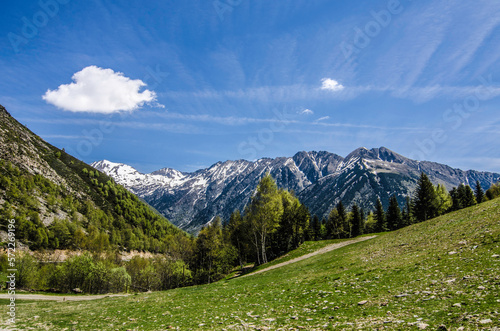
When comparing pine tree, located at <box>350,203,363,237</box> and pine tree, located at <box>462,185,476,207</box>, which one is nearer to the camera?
pine tree, located at <box>462,185,476,207</box>

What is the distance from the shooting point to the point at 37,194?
176 m

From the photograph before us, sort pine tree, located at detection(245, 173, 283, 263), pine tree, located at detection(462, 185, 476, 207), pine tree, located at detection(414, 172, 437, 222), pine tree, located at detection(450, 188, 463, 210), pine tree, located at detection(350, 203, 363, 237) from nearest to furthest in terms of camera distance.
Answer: pine tree, located at detection(245, 173, 283, 263) → pine tree, located at detection(414, 172, 437, 222) → pine tree, located at detection(462, 185, 476, 207) → pine tree, located at detection(350, 203, 363, 237) → pine tree, located at detection(450, 188, 463, 210)

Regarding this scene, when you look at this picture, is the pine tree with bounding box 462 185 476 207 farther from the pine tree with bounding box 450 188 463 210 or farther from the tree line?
the pine tree with bounding box 450 188 463 210

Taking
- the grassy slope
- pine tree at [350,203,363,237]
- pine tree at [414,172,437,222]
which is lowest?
the grassy slope

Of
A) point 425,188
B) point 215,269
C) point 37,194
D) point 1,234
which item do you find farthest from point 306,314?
point 37,194

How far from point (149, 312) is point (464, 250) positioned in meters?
22.1

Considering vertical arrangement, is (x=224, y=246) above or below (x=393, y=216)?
below

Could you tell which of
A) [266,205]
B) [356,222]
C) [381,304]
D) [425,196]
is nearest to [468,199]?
[425,196]

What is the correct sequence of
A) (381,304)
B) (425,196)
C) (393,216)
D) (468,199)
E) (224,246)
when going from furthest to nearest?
(393,216) < (468,199) < (425,196) < (224,246) < (381,304)

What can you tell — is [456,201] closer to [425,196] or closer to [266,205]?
[425,196]

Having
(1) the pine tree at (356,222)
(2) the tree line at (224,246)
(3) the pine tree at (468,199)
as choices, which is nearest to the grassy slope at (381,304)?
(2) the tree line at (224,246)

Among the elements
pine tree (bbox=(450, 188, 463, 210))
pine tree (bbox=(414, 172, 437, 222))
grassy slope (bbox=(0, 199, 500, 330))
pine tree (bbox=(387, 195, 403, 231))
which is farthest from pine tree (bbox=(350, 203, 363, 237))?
grassy slope (bbox=(0, 199, 500, 330))

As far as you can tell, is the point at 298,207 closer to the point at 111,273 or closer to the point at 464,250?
the point at 464,250

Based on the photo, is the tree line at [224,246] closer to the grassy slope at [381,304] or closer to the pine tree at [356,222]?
the pine tree at [356,222]
